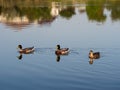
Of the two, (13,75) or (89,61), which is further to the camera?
(89,61)

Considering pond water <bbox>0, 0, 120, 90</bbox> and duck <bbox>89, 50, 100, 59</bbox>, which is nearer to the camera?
pond water <bbox>0, 0, 120, 90</bbox>

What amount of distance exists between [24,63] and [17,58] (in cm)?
196

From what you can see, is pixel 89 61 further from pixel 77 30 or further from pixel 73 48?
pixel 77 30

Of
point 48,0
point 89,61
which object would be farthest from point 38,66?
point 48,0

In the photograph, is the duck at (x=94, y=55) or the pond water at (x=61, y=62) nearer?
the pond water at (x=61, y=62)

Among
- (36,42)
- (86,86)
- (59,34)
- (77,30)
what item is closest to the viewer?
(86,86)

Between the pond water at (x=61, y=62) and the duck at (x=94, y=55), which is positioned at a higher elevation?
the duck at (x=94, y=55)

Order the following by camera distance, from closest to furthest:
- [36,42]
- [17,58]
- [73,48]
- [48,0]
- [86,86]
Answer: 1. [86,86]
2. [17,58]
3. [73,48]
4. [36,42]
5. [48,0]

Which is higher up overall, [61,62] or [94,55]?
[94,55]

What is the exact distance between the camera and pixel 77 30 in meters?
44.0

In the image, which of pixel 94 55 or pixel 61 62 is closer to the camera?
pixel 61 62

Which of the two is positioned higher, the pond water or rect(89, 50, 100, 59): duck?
rect(89, 50, 100, 59): duck

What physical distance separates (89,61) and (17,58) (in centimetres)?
477

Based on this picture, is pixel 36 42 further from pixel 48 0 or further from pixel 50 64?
pixel 48 0
